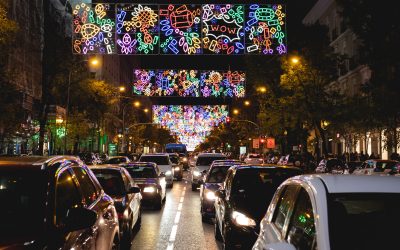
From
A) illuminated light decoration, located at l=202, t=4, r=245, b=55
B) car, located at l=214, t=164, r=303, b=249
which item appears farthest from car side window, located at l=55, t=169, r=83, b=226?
illuminated light decoration, located at l=202, t=4, r=245, b=55

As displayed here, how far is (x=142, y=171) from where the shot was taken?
20.3m

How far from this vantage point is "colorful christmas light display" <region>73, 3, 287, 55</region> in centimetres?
3250

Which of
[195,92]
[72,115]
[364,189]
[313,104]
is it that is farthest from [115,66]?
[364,189]

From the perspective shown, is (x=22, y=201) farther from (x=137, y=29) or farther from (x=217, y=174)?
Result: (x=137, y=29)

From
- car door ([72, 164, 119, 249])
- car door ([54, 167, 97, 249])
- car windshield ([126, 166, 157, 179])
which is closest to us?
car door ([54, 167, 97, 249])

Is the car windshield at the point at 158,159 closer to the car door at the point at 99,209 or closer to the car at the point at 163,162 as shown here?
the car at the point at 163,162

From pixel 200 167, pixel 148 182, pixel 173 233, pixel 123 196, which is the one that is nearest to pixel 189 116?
pixel 200 167

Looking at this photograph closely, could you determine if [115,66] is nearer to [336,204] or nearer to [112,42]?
[112,42]

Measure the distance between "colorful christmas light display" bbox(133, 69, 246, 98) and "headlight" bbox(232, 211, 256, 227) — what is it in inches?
2041

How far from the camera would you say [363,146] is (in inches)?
1930

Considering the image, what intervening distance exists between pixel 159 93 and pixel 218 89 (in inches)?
246

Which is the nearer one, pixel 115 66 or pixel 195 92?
pixel 195 92

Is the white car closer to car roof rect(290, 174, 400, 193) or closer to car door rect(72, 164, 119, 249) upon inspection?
car roof rect(290, 174, 400, 193)

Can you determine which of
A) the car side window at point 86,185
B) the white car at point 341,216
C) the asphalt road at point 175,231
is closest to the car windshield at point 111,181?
the asphalt road at point 175,231
